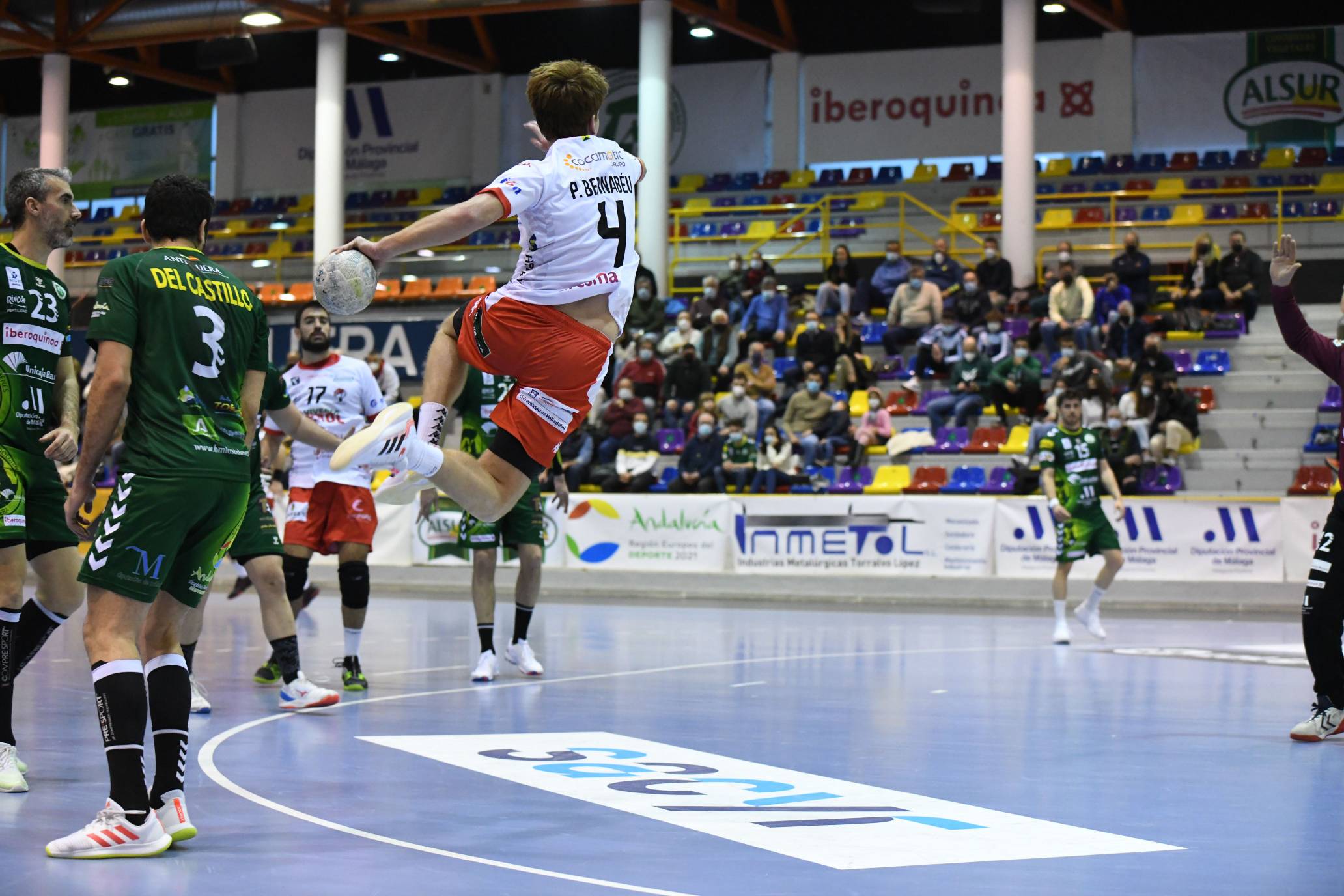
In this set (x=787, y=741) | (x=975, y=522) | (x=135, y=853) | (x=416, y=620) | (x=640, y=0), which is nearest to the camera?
(x=135, y=853)

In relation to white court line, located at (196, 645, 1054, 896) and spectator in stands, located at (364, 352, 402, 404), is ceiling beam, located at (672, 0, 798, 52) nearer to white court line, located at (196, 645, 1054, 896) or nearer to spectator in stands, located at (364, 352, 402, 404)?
spectator in stands, located at (364, 352, 402, 404)

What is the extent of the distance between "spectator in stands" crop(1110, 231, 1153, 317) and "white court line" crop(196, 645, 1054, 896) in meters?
11.5

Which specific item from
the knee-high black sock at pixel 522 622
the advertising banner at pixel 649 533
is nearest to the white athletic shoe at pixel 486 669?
the knee-high black sock at pixel 522 622

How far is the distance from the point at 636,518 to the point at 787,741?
12.1m

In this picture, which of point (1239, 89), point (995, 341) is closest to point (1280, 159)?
point (1239, 89)

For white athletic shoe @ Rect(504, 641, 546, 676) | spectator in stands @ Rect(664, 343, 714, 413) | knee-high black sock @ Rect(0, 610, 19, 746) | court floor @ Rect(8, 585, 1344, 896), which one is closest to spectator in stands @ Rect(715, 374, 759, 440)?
spectator in stands @ Rect(664, 343, 714, 413)

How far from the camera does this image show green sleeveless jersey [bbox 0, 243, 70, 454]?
5473mm

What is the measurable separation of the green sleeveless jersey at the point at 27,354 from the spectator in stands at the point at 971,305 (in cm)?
1682

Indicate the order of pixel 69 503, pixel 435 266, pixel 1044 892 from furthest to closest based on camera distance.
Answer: pixel 435 266 → pixel 69 503 → pixel 1044 892

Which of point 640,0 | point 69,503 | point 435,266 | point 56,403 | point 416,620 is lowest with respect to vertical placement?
point 416,620

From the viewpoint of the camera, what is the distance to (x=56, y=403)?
5621 millimetres

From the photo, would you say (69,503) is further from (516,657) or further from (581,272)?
(516,657)

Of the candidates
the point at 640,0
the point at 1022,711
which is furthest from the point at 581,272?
the point at 640,0

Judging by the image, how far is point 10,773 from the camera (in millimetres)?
5359
